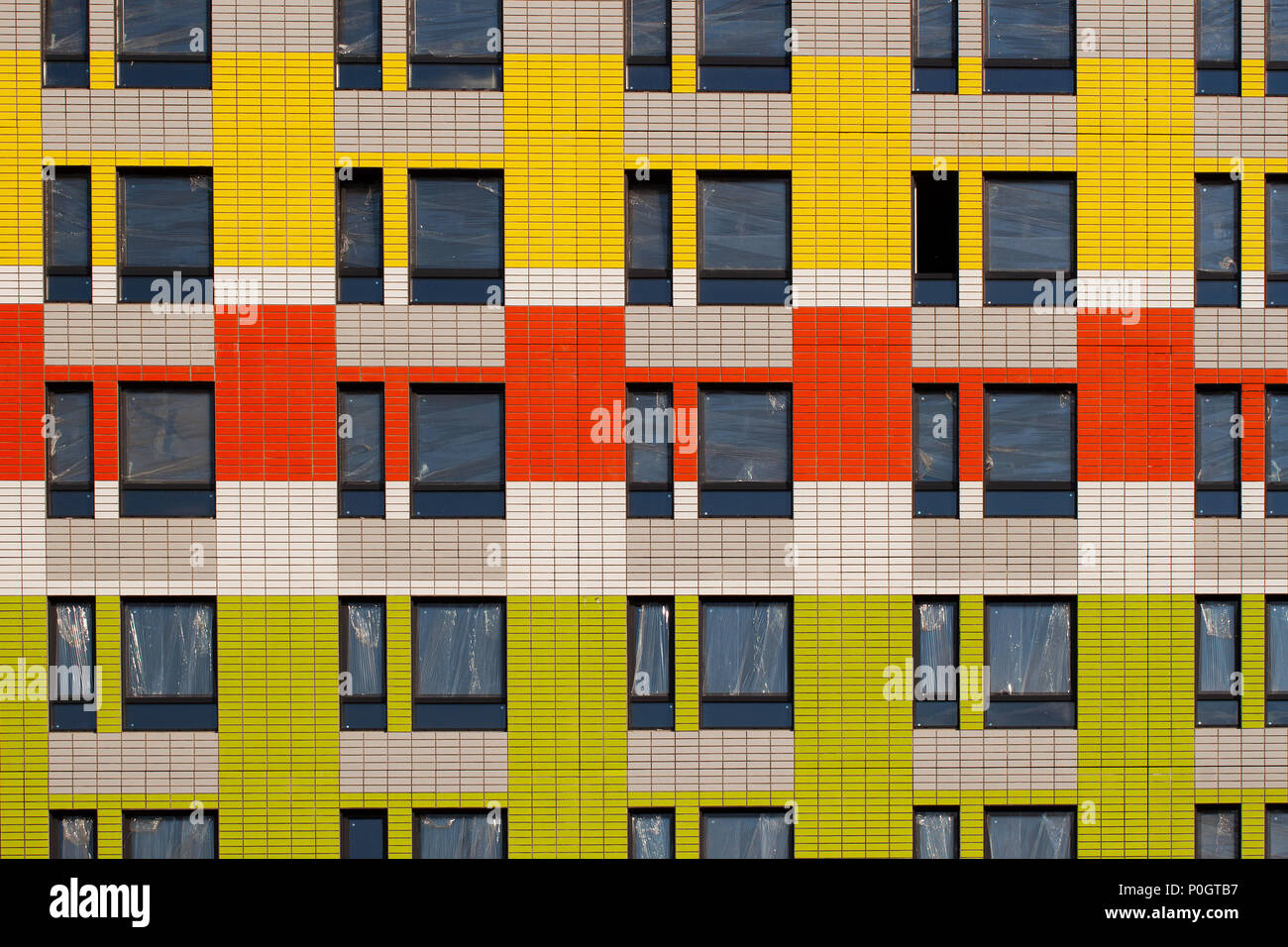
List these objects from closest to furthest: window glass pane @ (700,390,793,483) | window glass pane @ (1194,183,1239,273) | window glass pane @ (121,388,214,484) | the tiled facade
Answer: the tiled facade, window glass pane @ (121,388,214,484), window glass pane @ (700,390,793,483), window glass pane @ (1194,183,1239,273)

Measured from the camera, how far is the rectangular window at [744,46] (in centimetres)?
1212

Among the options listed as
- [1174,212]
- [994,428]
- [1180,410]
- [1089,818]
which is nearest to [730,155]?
[994,428]

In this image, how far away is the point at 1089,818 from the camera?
473 inches

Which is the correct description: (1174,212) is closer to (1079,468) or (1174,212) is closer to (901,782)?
(1079,468)

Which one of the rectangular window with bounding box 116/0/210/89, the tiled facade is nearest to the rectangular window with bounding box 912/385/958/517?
the tiled facade

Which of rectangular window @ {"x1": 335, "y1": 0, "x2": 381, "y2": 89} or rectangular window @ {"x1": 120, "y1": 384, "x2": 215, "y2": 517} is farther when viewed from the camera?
rectangular window @ {"x1": 335, "y1": 0, "x2": 381, "y2": 89}

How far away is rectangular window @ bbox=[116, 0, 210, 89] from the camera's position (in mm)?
11945

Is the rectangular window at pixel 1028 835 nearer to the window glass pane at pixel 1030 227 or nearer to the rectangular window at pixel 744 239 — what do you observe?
the window glass pane at pixel 1030 227

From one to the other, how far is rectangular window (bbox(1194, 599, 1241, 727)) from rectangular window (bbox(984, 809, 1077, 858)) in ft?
7.67

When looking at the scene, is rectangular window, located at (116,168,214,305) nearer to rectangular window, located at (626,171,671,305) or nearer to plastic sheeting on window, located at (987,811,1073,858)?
rectangular window, located at (626,171,671,305)

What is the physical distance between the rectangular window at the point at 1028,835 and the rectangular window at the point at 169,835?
1022 centimetres

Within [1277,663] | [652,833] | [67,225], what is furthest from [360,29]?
[1277,663]

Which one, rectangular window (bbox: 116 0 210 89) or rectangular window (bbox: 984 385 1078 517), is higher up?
rectangular window (bbox: 116 0 210 89)

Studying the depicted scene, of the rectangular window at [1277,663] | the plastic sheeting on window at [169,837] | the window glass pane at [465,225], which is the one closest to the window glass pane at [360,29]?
the window glass pane at [465,225]
